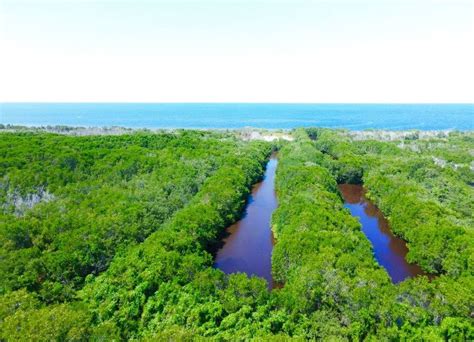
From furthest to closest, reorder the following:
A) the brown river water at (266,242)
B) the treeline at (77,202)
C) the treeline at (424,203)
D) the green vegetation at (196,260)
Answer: the brown river water at (266,242) < the treeline at (424,203) < the treeline at (77,202) < the green vegetation at (196,260)

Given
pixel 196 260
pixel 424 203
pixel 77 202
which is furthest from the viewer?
pixel 424 203

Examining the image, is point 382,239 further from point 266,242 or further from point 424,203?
point 266,242

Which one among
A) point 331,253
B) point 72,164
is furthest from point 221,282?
point 72,164

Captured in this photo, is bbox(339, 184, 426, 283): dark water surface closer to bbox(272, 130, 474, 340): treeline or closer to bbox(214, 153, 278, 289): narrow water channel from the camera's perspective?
bbox(272, 130, 474, 340): treeline

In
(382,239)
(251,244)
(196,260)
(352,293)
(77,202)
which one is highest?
(77,202)

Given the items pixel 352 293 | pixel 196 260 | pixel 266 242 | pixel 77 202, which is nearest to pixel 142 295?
pixel 196 260

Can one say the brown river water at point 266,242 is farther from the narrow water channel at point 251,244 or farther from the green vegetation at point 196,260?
the green vegetation at point 196,260

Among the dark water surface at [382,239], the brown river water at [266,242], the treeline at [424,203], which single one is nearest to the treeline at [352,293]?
the treeline at [424,203]
